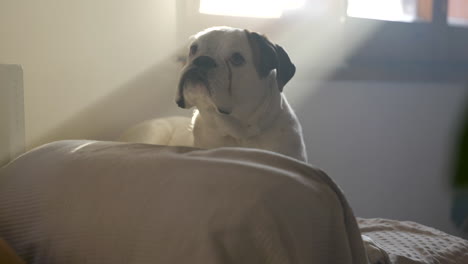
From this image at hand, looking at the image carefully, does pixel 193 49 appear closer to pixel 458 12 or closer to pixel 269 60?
pixel 269 60

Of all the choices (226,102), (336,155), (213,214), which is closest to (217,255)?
(213,214)

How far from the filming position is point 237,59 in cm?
152

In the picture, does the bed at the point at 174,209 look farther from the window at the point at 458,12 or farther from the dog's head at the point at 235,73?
the window at the point at 458,12

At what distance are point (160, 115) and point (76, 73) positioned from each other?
389 millimetres

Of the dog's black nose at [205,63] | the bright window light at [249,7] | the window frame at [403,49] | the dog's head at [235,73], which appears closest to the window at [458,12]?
the window frame at [403,49]

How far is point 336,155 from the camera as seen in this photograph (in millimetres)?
2494

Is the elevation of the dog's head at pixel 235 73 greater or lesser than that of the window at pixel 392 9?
lesser

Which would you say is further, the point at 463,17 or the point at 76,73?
the point at 463,17

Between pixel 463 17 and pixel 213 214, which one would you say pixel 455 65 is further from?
pixel 213 214

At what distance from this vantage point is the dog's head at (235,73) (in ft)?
4.82

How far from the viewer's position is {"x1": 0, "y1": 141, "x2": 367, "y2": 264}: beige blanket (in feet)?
2.00

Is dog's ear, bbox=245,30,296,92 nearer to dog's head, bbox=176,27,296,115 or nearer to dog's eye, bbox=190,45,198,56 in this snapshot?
dog's head, bbox=176,27,296,115

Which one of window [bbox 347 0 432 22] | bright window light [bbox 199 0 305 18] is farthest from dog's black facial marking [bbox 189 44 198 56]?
window [bbox 347 0 432 22]

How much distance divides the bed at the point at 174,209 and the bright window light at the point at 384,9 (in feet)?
6.31
